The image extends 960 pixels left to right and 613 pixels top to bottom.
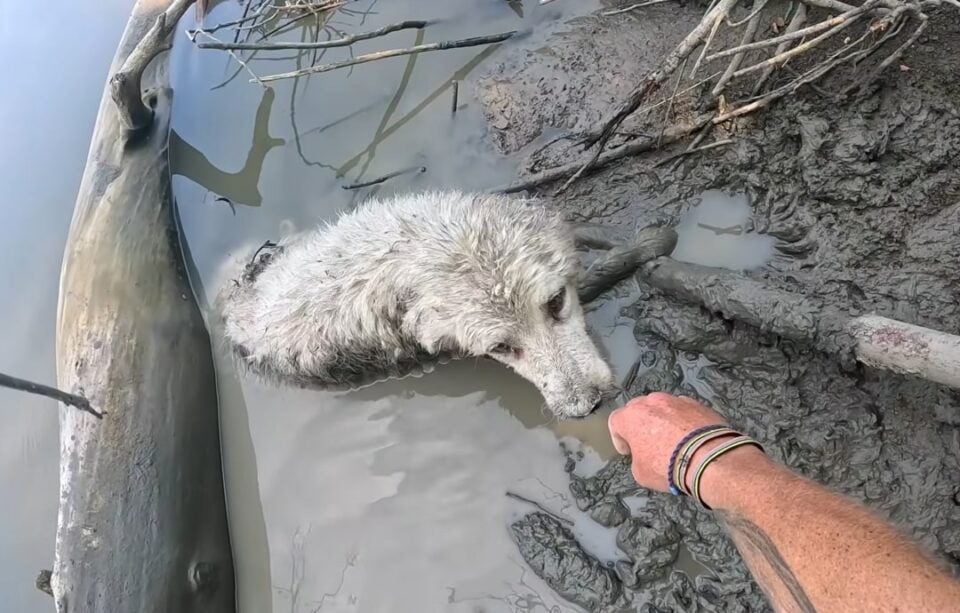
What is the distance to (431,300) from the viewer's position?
3887 mm

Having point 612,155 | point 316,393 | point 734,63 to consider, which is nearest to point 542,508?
point 316,393

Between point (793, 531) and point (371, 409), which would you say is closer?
point (793, 531)

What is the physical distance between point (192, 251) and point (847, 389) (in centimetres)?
442

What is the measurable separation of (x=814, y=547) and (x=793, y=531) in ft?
0.31

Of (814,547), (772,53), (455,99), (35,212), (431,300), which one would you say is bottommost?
(814,547)

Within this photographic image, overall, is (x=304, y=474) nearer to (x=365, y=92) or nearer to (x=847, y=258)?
(x=365, y=92)

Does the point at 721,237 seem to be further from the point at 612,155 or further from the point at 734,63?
the point at 734,63

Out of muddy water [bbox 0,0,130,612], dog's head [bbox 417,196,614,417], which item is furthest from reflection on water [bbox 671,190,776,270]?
muddy water [bbox 0,0,130,612]

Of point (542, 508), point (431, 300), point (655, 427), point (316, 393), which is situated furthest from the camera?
point (316, 393)

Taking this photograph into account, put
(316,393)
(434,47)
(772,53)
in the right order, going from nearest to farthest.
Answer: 1. (772,53)
2. (316,393)
3. (434,47)

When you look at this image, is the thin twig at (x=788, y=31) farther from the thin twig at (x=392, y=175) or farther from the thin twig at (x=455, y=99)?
the thin twig at (x=392, y=175)

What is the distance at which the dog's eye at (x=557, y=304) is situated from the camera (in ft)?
12.8

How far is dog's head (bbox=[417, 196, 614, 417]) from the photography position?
12.4 feet

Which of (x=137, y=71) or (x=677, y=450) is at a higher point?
(x=137, y=71)
